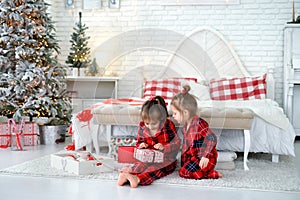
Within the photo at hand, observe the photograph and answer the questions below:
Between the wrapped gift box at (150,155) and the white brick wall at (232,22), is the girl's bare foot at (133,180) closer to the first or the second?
the wrapped gift box at (150,155)

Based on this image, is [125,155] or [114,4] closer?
[125,155]

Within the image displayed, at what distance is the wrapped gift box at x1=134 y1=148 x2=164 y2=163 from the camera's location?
290cm

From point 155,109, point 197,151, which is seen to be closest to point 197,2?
point 197,151

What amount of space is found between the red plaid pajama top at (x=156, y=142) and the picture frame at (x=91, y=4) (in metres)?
3.42

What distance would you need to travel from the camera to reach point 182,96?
279cm

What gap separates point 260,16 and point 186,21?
93cm

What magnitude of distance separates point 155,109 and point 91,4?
370 cm

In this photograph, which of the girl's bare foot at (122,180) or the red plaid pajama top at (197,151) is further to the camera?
the red plaid pajama top at (197,151)

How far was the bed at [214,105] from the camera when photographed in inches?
105

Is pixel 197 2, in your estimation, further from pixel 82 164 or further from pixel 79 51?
pixel 82 164

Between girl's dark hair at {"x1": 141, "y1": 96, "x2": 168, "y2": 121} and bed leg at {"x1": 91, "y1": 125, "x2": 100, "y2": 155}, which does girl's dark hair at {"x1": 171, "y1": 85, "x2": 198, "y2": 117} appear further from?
bed leg at {"x1": 91, "y1": 125, "x2": 100, "y2": 155}

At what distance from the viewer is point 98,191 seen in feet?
8.95

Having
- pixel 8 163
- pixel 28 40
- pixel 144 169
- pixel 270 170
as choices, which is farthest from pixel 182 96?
pixel 28 40

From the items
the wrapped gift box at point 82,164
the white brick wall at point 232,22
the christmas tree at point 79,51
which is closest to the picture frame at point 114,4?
the white brick wall at point 232,22
